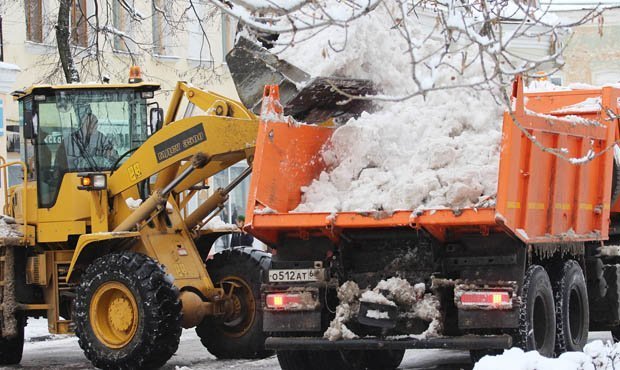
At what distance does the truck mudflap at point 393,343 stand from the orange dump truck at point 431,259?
0.03 feet

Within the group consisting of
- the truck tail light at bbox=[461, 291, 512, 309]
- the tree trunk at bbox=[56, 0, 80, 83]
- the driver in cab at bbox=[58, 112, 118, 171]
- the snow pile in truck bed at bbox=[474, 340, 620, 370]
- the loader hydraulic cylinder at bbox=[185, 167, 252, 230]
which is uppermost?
the tree trunk at bbox=[56, 0, 80, 83]

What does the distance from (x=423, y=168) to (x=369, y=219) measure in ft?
2.85

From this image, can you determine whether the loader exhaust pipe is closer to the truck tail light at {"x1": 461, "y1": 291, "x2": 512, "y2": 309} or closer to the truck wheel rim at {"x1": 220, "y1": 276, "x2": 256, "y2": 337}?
the truck wheel rim at {"x1": 220, "y1": 276, "x2": 256, "y2": 337}

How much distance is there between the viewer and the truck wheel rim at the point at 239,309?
13750 millimetres

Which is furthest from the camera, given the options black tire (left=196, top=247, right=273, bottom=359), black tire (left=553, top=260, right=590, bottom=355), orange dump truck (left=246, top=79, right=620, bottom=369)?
black tire (left=196, top=247, right=273, bottom=359)

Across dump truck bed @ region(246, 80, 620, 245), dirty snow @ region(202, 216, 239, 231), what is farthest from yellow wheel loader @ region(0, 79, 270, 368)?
dump truck bed @ region(246, 80, 620, 245)

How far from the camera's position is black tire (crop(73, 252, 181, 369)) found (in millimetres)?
12383

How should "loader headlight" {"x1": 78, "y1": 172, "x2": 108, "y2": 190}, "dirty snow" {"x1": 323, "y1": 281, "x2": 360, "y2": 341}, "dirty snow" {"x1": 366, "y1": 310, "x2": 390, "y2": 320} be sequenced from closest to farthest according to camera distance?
"dirty snow" {"x1": 366, "y1": 310, "x2": 390, "y2": 320}
"dirty snow" {"x1": 323, "y1": 281, "x2": 360, "y2": 341}
"loader headlight" {"x1": 78, "y1": 172, "x2": 108, "y2": 190}

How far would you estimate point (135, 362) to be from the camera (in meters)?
12.5

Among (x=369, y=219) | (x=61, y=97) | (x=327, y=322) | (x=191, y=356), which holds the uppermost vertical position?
(x=61, y=97)

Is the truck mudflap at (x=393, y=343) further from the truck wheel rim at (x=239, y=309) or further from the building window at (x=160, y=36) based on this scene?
the building window at (x=160, y=36)

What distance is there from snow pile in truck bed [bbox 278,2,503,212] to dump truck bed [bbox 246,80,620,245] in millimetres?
230

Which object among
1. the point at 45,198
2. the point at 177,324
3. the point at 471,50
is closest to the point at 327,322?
the point at 177,324

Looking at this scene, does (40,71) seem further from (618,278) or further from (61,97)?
(618,278)
